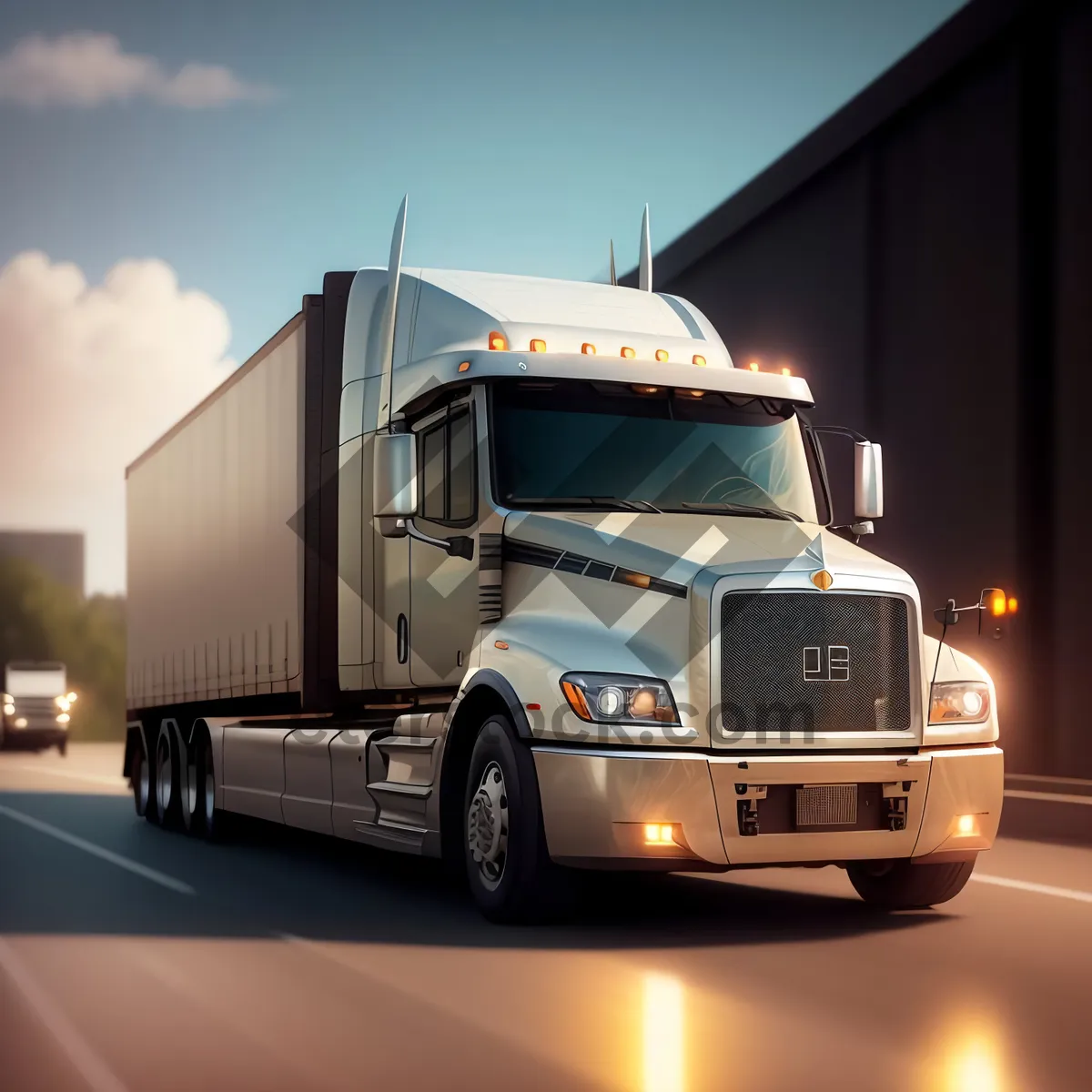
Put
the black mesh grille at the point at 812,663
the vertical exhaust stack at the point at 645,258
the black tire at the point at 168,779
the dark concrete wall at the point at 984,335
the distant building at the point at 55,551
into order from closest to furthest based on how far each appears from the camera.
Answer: the black mesh grille at the point at 812,663, the vertical exhaust stack at the point at 645,258, the black tire at the point at 168,779, the dark concrete wall at the point at 984,335, the distant building at the point at 55,551

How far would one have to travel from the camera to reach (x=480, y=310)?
442 inches

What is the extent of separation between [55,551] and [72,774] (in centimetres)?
11932

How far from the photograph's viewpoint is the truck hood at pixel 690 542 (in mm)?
9531

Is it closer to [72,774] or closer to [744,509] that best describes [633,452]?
[744,509]

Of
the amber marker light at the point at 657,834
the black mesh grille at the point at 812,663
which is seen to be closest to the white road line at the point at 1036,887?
the black mesh grille at the point at 812,663

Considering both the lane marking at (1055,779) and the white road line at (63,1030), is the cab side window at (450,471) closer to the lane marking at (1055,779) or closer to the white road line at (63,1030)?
the white road line at (63,1030)

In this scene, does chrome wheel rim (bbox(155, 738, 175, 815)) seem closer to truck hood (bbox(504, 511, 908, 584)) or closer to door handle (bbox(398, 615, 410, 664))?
door handle (bbox(398, 615, 410, 664))

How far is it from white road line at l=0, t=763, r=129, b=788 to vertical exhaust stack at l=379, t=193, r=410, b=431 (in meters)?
14.7

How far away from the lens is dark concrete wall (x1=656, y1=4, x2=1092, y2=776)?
880 inches

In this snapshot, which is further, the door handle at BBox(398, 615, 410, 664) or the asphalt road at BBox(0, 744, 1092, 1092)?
the door handle at BBox(398, 615, 410, 664)

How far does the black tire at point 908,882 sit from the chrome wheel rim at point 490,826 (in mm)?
1974

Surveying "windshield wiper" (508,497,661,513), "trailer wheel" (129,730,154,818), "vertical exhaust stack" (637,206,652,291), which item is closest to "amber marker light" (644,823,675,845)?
"windshield wiper" (508,497,661,513)

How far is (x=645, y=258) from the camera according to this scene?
47.9ft

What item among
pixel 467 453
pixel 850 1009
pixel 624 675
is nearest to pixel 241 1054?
pixel 850 1009
